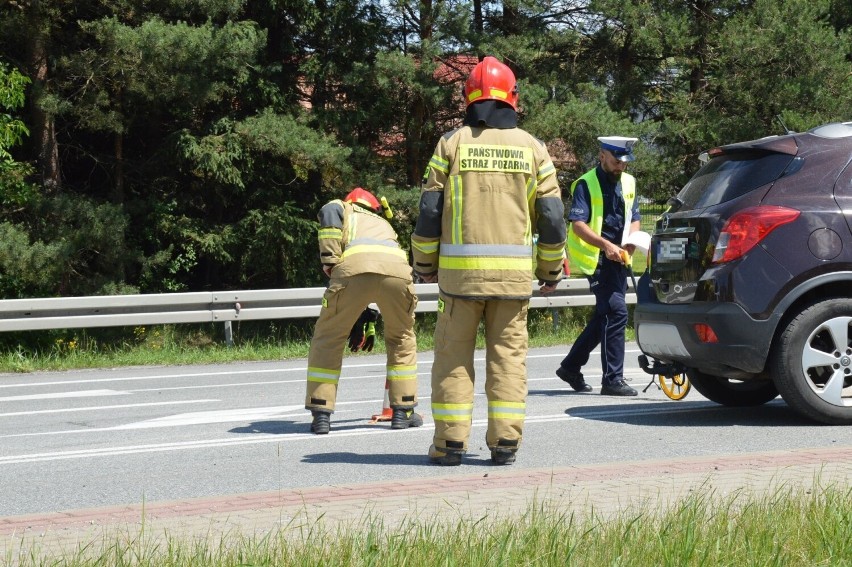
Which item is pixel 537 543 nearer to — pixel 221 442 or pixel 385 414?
pixel 221 442

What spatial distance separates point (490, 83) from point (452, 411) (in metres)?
1.75

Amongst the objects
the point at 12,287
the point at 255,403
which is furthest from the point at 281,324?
the point at 255,403

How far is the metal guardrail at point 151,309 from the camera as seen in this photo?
15875 mm

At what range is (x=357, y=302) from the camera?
8.38 meters

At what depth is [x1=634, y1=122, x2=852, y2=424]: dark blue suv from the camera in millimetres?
7859

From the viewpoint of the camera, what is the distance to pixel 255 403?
1065 centimetres

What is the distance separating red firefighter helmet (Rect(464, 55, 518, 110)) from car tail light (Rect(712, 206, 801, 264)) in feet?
6.20

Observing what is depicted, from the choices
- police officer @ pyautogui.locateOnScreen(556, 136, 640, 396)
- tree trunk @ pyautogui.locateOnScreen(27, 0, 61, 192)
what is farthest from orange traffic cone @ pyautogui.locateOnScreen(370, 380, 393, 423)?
tree trunk @ pyautogui.locateOnScreen(27, 0, 61, 192)

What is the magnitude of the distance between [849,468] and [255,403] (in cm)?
561

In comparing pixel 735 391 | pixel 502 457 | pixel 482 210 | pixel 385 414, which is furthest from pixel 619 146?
pixel 502 457

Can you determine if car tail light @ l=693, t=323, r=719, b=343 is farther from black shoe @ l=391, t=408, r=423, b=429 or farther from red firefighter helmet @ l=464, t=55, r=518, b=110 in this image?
red firefighter helmet @ l=464, t=55, r=518, b=110

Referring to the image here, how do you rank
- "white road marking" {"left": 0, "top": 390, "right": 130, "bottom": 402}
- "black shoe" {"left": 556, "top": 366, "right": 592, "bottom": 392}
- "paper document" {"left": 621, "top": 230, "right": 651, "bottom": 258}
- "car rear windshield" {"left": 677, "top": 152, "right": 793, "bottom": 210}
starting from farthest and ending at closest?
"white road marking" {"left": 0, "top": 390, "right": 130, "bottom": 402}
"black shoe" {"left": 556, "top": 366, "right": 592, "bottom": 392}
"paper document" {"left": 621, "top": 230, "right": 651, "bottom": 258}
"car rear windshield" {"left": 677, "top": 152, "right": 793, "bottom": 210}

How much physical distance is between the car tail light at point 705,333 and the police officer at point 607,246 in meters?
1.94

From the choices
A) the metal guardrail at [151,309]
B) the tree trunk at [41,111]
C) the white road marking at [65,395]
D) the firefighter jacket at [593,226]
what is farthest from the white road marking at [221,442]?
the tree trunk at [41,111]
